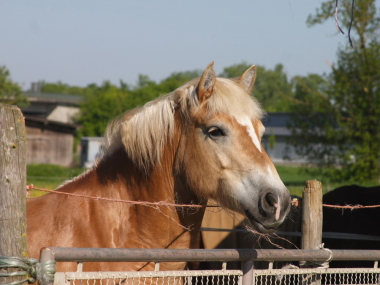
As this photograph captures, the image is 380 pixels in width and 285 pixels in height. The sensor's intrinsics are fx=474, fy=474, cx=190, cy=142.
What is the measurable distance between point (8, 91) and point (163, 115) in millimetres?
29568

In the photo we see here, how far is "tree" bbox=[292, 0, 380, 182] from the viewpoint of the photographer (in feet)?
58.7

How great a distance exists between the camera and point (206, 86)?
2.98 meters

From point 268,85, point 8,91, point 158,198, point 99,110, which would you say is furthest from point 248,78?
point 268,85

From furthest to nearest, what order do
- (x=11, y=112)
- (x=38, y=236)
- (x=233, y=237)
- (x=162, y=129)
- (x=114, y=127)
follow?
1. (x=233, y=237)
2. (x=114, y=127)
3. (x=162, y=129)
4. (x=38, y=236)
5. (x=11, y=112)

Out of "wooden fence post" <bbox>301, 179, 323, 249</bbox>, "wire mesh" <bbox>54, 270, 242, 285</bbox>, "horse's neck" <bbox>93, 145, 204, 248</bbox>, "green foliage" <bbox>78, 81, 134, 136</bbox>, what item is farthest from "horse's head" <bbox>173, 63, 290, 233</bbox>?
"green foliage" <bbox>78, 81, 134, 136</bbox>

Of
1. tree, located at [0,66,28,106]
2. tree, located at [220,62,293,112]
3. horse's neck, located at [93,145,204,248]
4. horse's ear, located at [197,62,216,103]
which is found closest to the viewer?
horse's ear, located at [197,62,216,103]

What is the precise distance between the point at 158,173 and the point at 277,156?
184 ft

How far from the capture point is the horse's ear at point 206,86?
2.92 meters

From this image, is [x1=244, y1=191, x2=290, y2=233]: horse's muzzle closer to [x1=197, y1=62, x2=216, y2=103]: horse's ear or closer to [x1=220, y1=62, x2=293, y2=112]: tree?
[x1=197, y1=62, x2=216, y2=103]: horse's ear

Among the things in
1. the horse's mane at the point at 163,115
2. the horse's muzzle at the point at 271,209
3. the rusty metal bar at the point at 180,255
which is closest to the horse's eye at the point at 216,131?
the horse's mane at the point at 163,115

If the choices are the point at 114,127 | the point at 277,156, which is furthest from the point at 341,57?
the point at 277,156

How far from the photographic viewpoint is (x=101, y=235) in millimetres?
2908

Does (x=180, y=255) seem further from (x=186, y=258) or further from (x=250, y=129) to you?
(x=250, y=129)

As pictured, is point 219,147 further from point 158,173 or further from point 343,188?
point 343,188
